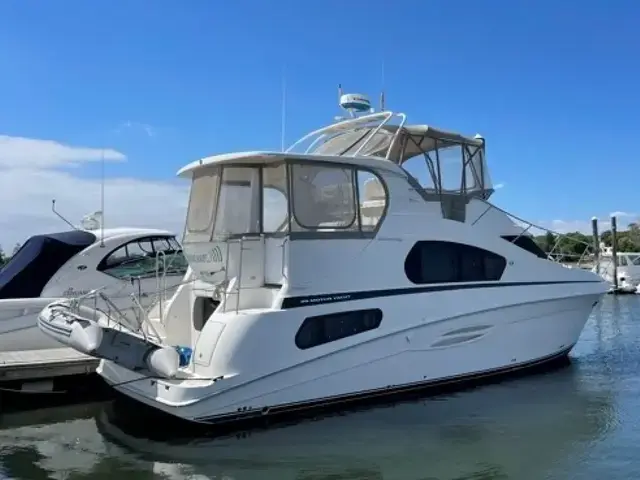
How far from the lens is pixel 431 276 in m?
9.41

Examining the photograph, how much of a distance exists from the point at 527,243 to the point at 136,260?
6.82 meters

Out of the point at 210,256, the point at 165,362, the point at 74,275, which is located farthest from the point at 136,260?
the point at 165,362

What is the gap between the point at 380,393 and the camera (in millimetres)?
8812

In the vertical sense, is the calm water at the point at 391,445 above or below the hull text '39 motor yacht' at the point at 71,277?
below

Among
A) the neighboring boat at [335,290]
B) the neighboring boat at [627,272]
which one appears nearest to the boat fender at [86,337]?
the neighboring boat at [335,290]

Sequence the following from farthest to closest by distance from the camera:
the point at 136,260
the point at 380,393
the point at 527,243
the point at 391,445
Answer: the point at 136,260 → the point at 527,243 → the point at 380,393 → the point at 391,445

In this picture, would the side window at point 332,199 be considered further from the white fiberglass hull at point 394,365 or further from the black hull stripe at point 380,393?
the black hull stripe at point 380,393

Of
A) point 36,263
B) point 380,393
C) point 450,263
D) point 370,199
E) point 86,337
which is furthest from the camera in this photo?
point 36,263

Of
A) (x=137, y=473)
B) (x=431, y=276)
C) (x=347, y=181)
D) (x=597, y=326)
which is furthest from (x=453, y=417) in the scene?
(x=597, y=326)

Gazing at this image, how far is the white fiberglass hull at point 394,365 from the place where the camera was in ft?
24.8

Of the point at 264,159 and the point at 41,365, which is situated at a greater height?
the point at 264,159

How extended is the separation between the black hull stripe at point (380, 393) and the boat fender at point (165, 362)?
0.62 meters

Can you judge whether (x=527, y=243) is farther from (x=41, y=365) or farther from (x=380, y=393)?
(x=41, y=365)

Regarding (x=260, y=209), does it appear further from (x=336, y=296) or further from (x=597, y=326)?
(x=597, y=326)
